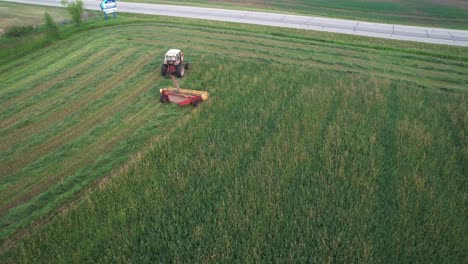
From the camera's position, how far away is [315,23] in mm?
32625

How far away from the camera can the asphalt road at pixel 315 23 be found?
29.6m

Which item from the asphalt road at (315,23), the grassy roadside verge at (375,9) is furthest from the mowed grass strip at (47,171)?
the grassy roadside verge at (375,9)

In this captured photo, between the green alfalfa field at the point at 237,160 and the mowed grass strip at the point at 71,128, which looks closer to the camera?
the green alfalfa field at the point at 237,160

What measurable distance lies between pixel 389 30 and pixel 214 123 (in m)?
23.7

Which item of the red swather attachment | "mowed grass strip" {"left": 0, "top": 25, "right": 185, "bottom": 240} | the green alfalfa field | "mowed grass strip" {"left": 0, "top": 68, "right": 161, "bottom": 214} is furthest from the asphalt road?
"mowed grass strip" {"left": 0, "top": 68, "right": 161, "bottom": 214}

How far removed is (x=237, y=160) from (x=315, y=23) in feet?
79.7

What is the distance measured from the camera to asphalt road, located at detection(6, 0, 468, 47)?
29.6m

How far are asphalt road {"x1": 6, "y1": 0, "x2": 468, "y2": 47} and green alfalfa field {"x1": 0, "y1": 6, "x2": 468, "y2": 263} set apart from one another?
305 inches

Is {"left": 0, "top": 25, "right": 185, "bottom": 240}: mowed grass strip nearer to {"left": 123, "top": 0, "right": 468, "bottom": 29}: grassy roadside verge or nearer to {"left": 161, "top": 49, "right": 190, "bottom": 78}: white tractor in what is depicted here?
{"left": 161, "top": 49, "right": 190, "bottom": 78}: white tractor

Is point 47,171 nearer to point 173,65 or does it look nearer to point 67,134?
point 67,134

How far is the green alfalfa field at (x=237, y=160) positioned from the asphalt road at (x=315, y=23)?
7.75 m

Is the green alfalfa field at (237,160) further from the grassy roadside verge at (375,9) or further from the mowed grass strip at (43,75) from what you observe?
the grassy roadside verge at (375,9)

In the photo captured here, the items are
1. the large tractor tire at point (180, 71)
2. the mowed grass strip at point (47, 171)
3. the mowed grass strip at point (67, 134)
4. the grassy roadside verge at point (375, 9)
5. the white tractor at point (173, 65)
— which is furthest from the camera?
the grassy roadside verge at point (375, 9)

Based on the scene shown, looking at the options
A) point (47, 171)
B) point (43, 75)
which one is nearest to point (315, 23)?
point (43, 75)
